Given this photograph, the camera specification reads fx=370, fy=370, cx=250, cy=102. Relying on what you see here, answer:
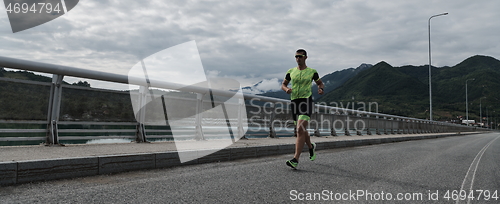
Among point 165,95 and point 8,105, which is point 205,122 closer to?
point 165,95

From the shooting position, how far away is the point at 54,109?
5871 mm

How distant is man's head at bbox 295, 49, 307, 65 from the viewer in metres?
5.75

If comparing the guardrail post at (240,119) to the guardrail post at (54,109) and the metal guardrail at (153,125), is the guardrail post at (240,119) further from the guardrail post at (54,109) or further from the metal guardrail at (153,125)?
the guardrail post at (54,109)

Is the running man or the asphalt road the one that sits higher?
the running man

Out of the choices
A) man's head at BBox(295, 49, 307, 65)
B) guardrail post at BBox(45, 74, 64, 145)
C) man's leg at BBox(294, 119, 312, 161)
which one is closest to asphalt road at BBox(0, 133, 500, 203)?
man's leg at BBox(294, 119, 312, 161)

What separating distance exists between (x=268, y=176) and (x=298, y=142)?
1.07m

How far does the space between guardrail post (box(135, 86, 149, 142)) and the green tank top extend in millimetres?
3171

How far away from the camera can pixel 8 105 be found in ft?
17.5

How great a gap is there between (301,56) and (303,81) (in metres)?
0.39

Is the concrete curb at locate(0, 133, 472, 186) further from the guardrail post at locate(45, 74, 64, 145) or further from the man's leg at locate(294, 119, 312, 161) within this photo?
the guardrail post at locate(45, 74, 64, 145)

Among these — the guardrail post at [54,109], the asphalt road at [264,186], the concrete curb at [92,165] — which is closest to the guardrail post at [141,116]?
the guardrail post at [54,109]

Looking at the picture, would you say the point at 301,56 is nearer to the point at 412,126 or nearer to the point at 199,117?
the point at 199,117

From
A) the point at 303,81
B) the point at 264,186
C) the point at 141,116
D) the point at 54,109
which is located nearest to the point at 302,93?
the point at 303,81

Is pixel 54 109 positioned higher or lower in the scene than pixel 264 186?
higher
